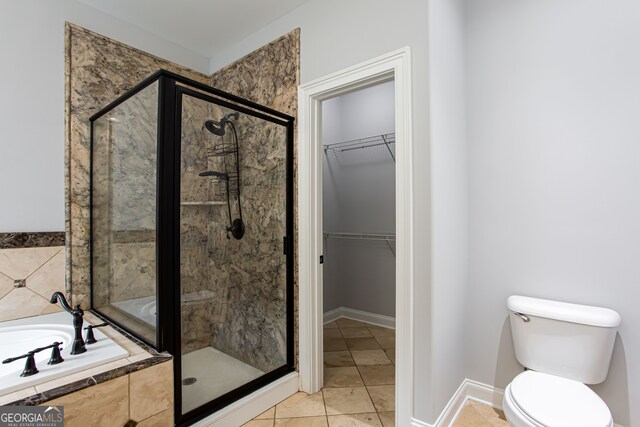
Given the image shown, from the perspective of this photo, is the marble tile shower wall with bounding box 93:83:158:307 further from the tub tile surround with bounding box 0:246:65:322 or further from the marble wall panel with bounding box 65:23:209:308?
the tub tile surround with bounding box 0:246:65:322

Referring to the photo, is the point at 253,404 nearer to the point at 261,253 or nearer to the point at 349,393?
the point at 349,393

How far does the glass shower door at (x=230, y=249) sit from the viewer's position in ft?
5.76

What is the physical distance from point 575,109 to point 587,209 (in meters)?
0.57

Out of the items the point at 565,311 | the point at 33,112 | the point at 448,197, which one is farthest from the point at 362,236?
the point at 33,112

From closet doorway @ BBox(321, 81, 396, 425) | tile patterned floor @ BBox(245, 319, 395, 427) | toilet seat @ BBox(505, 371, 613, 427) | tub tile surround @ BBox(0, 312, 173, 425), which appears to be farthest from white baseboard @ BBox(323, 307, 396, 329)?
tub tile surround @ BBox(0, 312, 173, 425)

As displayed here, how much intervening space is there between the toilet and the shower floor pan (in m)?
1.51

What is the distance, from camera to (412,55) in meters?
1.73

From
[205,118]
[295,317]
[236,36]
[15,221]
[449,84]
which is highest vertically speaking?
[236,36]

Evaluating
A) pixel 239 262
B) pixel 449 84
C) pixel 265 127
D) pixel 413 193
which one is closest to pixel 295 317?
pixel 239 262

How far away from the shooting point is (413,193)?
1711 mm

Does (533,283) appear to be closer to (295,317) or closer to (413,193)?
(413,193)

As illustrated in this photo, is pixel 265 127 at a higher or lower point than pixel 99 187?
higher

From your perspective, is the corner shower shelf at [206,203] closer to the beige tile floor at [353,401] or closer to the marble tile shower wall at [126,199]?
the marble tile shower wall at [126,199]

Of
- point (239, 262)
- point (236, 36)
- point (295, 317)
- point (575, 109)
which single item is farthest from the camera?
point (236, 36)
